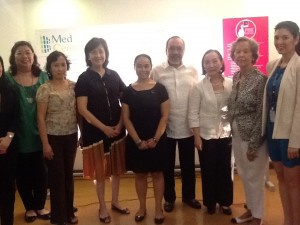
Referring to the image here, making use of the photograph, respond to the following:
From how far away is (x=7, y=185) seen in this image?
2.53 metres

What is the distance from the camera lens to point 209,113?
2.84m

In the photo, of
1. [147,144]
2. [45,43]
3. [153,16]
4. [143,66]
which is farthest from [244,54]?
[45,43]

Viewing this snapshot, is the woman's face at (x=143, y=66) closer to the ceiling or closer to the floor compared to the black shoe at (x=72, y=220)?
closer to the ceiling

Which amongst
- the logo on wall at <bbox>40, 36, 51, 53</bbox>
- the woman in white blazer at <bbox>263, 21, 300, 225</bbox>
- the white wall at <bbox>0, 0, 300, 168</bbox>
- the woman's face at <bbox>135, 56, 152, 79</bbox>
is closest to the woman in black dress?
the woman's face at <bbox>135, 56, 152, 79</bbox>

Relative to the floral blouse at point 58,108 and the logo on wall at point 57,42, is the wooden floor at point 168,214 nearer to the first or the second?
the floral blouse at point 58,108

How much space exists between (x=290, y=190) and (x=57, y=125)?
1.82m

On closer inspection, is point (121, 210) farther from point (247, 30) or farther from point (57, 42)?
point (247, 30)

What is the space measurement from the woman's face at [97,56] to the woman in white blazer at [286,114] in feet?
4.36

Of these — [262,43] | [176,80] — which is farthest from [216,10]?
[176,80]

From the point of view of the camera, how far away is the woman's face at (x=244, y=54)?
2.51 meters

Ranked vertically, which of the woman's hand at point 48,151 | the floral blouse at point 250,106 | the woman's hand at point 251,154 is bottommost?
the woman's hand at point 251,154

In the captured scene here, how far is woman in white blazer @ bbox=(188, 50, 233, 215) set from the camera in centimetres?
282

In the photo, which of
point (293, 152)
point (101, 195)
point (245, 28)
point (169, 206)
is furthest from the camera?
point (245, 28)

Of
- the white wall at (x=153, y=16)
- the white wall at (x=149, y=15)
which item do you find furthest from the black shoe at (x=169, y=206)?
the white wall at (x=149, y=15)
